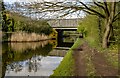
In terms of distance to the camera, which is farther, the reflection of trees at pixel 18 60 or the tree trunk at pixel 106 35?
the tree trunk at pixel 106 35

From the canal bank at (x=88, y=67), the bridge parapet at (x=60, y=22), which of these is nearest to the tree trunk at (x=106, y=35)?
the bridge parapet at (x=60, y=22)

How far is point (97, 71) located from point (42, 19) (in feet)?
15.3

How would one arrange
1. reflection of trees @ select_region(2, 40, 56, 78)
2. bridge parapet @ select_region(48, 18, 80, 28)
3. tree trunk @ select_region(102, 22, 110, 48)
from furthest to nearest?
1. tree trunk @ select_region(102, 22, 110, 48)
2. bridge parapet @ select_region(48, 18, 80, 28)
3. reflection of trees @ select_region(2, 40, 56, 78)

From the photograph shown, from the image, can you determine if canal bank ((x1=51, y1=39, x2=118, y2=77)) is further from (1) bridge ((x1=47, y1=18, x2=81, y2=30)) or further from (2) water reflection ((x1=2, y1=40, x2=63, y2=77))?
(1) bridge ((x1=47, y1=18, x2=81, y2=30))

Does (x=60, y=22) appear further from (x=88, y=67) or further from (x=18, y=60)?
(x=88, y=67)

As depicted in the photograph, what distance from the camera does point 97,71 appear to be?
516 cm

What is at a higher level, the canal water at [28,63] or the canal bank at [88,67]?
the canal bank at [88,67]

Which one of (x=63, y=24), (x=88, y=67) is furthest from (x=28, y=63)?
(x=63, y=24)

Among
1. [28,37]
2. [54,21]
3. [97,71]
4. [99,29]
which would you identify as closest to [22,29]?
[28,37]

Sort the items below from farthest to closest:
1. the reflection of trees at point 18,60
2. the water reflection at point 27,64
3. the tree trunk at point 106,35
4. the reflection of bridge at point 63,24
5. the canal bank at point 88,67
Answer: the tree trunk at point 106,35
the reflection of bridge at point 63,24
the reflection of trees at point 18,60
the water reflection at point 27,64
the canal bank at point 88,67

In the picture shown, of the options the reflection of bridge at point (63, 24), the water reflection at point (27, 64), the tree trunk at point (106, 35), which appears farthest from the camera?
the tree trunk at point (106, 35)

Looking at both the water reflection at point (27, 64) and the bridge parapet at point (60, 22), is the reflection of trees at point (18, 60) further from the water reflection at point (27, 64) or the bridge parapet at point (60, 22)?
the bridge parapet at point (60, 22)

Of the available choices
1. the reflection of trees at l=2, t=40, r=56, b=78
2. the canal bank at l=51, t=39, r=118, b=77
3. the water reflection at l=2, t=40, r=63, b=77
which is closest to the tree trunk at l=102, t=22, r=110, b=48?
the water reflection at l=2, t=40, r=63, b=77

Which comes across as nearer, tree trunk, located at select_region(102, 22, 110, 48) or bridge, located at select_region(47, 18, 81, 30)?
bridge, located at select_region(47, 18, 81, 30)
